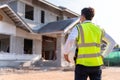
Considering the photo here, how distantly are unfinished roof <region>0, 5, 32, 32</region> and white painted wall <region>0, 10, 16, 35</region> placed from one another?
0.83ft

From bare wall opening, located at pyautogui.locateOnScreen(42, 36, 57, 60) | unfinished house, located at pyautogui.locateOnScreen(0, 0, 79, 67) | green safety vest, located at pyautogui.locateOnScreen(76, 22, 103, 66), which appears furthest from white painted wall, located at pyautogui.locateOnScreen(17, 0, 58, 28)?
green safety vest, located at pyautogui.locateOnScreen(76, 22, 103, 66)

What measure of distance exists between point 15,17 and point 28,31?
81.2 inches

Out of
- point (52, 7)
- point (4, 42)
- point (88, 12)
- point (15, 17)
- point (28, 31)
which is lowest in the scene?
point (88, 12)

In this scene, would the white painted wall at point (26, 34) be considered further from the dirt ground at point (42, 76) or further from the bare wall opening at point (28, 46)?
the dirt ground at point (42, 76)

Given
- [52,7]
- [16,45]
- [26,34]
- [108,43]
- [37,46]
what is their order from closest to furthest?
[108,43] → [16,45] → [26,34] → [37,46] → [52,7]

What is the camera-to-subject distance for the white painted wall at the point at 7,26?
21.8 metres

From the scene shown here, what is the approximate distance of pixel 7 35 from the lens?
915 inches

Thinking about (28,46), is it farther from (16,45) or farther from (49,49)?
(49,49)

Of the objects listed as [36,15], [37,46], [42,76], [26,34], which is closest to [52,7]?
[36,15]

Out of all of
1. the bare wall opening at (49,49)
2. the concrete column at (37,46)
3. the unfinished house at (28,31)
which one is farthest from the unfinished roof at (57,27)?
the bare wall opening at (49,49)

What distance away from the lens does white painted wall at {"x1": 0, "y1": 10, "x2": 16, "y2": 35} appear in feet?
71.4

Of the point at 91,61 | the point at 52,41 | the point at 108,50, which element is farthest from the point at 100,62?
the point at 52,41

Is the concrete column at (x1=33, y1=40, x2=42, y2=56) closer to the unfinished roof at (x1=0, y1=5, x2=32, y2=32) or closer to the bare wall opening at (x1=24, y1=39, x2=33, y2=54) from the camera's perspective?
the bare wall opening at (x1=24, y1=39, x2=33, y2=54)

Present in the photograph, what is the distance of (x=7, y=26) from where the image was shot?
22.2 metres
